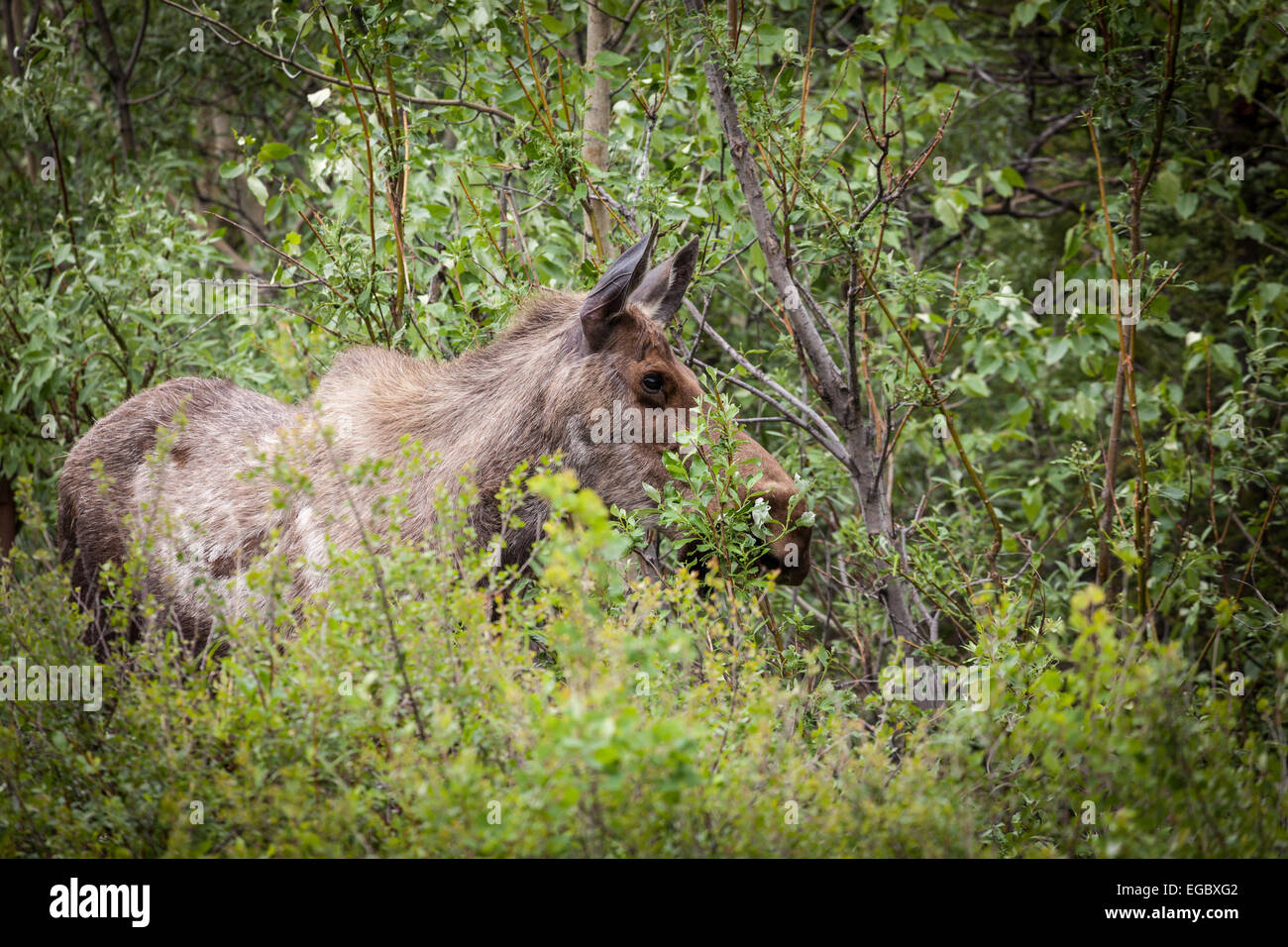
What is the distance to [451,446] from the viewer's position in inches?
198

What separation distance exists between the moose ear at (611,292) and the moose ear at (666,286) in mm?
240

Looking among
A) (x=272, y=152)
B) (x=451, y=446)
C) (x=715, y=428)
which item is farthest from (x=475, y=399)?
(x=272, y=152)

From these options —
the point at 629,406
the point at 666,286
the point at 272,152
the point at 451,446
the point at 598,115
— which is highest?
the point at 598,115

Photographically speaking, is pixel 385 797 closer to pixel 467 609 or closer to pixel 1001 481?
pixel 467 609

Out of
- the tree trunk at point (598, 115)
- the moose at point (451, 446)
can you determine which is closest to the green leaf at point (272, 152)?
the moose at point (451, 446)

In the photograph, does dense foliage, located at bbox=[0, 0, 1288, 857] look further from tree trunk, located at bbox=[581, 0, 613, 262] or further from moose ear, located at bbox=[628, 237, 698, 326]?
moose ear, located at bbox=[628, 237, 698, 326]

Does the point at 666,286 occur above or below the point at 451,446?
above

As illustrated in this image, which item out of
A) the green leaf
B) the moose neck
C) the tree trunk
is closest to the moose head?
the moose neck

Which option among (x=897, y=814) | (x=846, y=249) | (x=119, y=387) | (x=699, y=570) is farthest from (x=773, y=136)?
(x=119, y=387)

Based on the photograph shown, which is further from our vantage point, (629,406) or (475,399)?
(475,399)

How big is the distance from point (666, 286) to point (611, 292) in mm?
534

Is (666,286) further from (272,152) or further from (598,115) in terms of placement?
(272,152)

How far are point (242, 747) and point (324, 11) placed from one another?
3.95 metres

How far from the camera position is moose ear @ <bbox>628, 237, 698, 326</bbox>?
5.16 meters
